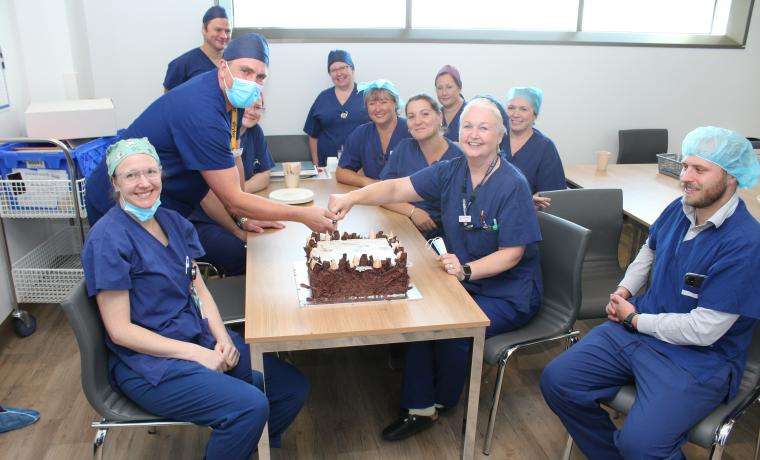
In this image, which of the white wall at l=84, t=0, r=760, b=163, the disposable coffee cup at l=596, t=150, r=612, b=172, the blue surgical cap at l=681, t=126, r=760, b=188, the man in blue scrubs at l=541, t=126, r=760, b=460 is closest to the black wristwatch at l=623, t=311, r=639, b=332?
the man in blue scrubs at l=541, t=126, r=760, b=460

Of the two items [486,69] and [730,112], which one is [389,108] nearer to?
[486,69]

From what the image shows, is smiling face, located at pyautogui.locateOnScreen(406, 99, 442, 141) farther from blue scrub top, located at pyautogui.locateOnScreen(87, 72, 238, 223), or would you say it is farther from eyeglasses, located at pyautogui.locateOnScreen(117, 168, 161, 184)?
eyeglasses, located at pyautogui.locateOnScreen(117, 168, 161, 184)

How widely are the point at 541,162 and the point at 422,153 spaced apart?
0.77 meters

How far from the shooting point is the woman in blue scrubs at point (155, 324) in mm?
1784

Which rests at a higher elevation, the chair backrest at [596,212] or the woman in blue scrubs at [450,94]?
the woman in blue scrubs at [450,94]

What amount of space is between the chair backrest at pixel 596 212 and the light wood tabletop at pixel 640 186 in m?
0.19

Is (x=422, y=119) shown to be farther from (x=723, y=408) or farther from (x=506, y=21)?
(x=506, y=21)

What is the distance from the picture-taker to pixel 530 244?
2379 mm

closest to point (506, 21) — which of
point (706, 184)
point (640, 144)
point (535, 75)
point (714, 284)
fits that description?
point (535, 75)

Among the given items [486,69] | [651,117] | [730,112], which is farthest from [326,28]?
[730,112]

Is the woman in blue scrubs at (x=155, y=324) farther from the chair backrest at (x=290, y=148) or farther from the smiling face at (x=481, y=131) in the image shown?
the chair backrest at (x=290, y=148)

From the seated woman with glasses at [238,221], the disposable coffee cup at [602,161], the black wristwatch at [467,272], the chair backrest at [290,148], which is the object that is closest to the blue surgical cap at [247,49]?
the seated woman with glasses at [238,221]

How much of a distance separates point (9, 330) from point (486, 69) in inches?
155

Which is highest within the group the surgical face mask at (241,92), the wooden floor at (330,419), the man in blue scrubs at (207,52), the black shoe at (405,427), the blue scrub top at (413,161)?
the man in blue scrubs at (207,52)
